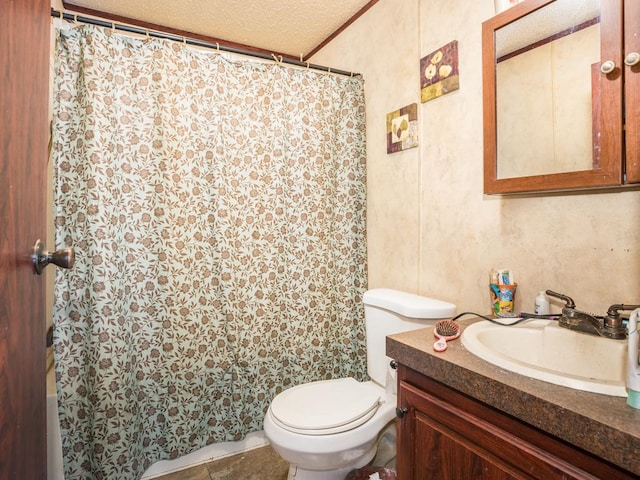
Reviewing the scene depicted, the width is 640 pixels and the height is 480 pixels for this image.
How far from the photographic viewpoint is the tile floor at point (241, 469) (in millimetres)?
1684

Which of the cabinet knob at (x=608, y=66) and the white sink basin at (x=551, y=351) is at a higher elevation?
the cabinet knob at (x=608, y=66)

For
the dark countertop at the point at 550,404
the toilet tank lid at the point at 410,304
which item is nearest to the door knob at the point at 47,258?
the dark countertop at the point at 550,404

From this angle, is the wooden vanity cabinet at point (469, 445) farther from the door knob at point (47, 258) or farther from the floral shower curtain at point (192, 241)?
the floral shower curtain at point (192, 241)

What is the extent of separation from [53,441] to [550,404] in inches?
70.6

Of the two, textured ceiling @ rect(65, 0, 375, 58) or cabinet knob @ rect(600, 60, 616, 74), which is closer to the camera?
cabinet knob @ rect(600, 60, 616, 74)

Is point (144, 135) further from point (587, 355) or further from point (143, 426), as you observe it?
point (587, 355)

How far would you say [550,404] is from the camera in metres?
0.62

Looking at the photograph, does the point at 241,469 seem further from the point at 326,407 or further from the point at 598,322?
the point at 598,322

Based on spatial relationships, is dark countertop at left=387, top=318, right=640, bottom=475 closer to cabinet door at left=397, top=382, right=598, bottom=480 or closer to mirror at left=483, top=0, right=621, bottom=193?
cabinet door at left=397, top=382, right=598, bottom=480

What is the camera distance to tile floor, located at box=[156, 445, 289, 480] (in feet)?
5.52

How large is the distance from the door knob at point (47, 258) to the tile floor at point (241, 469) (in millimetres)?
1404

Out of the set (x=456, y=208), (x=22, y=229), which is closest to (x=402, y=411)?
(x=456, y=208)

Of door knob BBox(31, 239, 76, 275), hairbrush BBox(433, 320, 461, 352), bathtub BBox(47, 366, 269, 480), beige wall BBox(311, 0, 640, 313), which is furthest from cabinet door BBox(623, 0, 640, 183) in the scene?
bathtub BBox(47, 366, 269, 480)

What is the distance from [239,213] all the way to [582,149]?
1395 mm
